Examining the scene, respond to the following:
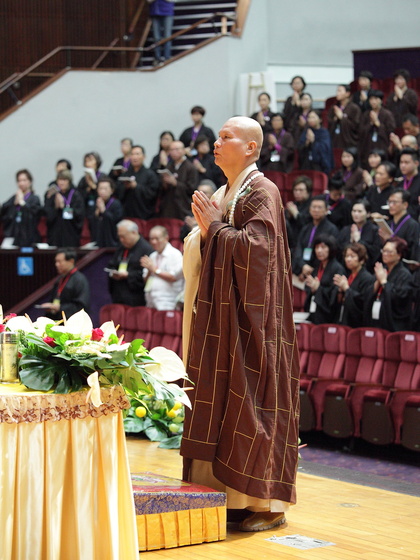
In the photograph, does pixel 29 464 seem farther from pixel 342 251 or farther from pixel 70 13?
pixel 70 13

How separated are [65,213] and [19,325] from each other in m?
7.51

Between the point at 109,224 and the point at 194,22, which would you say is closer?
the point at 109,224

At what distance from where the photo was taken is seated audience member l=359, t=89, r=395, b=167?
35.2 feet

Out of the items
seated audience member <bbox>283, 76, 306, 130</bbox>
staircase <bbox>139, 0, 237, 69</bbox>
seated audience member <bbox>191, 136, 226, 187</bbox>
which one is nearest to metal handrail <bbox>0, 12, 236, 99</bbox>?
staircase <bbox>139, 0, 237, 69</bbox>

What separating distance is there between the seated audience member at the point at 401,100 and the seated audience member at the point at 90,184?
3500mm

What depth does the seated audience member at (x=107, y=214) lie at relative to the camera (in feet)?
34.3

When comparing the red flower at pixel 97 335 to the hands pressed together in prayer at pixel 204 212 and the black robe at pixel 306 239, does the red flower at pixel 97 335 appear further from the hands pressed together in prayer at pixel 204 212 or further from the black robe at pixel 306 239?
the black robe at pixel 306 239

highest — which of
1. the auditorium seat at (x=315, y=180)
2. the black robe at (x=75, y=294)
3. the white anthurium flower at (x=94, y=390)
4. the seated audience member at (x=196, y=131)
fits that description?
the seated audience member at (x=196, y=131)

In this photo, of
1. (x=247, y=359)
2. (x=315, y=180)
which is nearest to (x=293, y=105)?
(x=315, y=180)

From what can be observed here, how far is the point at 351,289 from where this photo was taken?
24.3 ft

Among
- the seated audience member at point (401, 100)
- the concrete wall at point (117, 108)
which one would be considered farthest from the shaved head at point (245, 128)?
the concrete wall at point (117, 108)

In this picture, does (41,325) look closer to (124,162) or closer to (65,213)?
(65,213)

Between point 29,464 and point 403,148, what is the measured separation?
7128 mm

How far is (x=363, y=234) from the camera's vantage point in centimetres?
825
